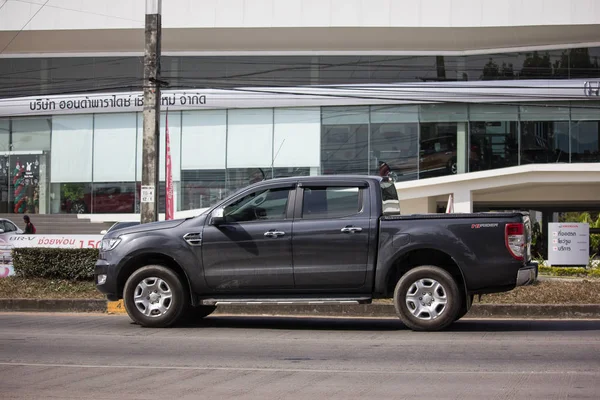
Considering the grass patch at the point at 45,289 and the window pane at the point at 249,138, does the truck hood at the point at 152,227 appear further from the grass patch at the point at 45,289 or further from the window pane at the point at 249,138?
the window pane at the point at 249,138

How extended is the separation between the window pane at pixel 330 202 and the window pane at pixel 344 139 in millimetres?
21814

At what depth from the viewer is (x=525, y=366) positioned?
815 centimetres

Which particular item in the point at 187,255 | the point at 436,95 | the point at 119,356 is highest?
the point at 436,95

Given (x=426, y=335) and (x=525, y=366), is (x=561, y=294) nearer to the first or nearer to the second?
(x=426, y=335)

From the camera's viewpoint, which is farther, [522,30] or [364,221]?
[522,30]

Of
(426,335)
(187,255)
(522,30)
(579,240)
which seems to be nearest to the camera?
(426,335)

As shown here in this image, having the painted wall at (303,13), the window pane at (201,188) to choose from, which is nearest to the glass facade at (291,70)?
the painted wall at (303,13)

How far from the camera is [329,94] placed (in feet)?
108

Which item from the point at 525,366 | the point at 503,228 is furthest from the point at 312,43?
the point at 525,366

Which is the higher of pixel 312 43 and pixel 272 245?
pixel 312 43

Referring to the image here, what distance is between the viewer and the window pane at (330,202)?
11.1 metres

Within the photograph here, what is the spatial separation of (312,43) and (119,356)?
85.2 feet

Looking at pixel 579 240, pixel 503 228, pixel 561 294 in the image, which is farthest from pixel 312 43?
pixel 503 228

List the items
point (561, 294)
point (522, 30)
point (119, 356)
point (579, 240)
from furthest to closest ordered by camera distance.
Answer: point (522, 30), point (579, 240), point (561, 294), point (119, 356)
